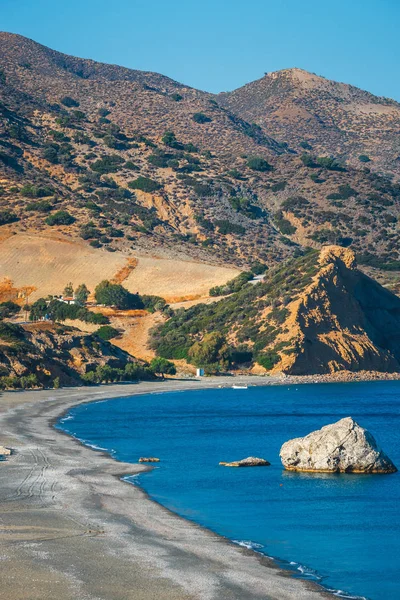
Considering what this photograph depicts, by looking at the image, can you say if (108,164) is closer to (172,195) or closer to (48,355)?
(172,195)

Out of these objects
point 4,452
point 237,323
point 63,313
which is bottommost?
point 4,452

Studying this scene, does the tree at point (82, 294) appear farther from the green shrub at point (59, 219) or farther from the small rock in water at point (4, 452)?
the small rock in water at point (4, 452)

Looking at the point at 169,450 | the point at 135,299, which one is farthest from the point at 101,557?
the point at 135,299

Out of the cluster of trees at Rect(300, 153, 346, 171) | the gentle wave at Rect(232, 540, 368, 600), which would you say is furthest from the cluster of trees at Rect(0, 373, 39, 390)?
the cluster of trees at Rect(300, 153, 346, 171)

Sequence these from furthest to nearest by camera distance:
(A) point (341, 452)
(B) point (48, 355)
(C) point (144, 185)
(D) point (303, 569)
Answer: (C) point (144, 185), (B) point (48, 355), (A) point (341, 452), (D) point (303, 569)

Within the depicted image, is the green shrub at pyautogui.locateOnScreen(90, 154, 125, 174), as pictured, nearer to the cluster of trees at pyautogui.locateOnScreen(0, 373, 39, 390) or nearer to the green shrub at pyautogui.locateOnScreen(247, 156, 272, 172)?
the green shrub at pyautogui.locateOnScreen(247, 156, 272, 172)

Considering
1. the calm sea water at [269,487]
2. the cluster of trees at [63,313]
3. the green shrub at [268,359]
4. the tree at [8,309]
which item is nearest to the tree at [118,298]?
the cluster of trees at [63,313]

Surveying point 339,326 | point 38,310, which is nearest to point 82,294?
point 38,310
